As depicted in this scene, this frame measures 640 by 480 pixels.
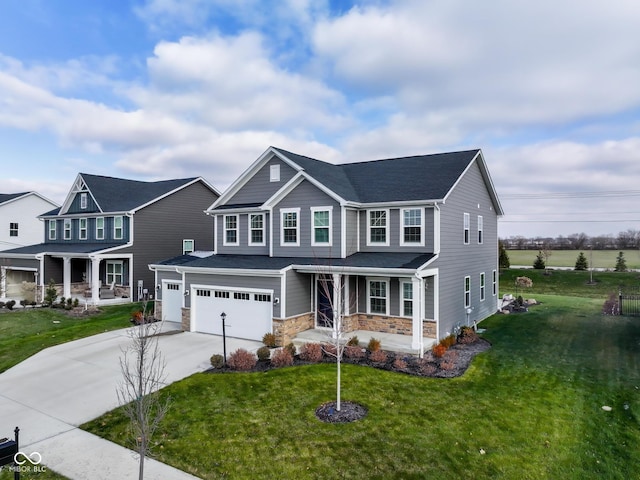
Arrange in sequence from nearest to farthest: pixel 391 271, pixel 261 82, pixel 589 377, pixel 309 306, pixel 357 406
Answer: pixel 357 406, pixel 589 377, pixel 391 271, pixel 309 306, pixel 261 82

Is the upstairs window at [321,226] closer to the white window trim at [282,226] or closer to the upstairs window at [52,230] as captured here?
the white window trim at [282,226]

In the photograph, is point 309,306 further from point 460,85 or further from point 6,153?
point 6,153

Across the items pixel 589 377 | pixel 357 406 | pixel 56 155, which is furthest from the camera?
pixel 56 155

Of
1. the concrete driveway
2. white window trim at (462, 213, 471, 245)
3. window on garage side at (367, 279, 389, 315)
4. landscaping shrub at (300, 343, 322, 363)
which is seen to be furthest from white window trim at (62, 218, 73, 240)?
white window trim at (462, 213, 471, 245)

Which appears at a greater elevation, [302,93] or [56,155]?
[302,93]

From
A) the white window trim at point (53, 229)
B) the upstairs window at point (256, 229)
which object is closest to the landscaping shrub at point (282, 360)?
the upstairs window at point (256, 229)

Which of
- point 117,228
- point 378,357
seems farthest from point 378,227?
point 117,228

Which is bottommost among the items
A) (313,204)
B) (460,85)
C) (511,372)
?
(511,372)

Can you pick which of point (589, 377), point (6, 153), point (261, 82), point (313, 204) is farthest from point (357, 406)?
point (6, 153)
